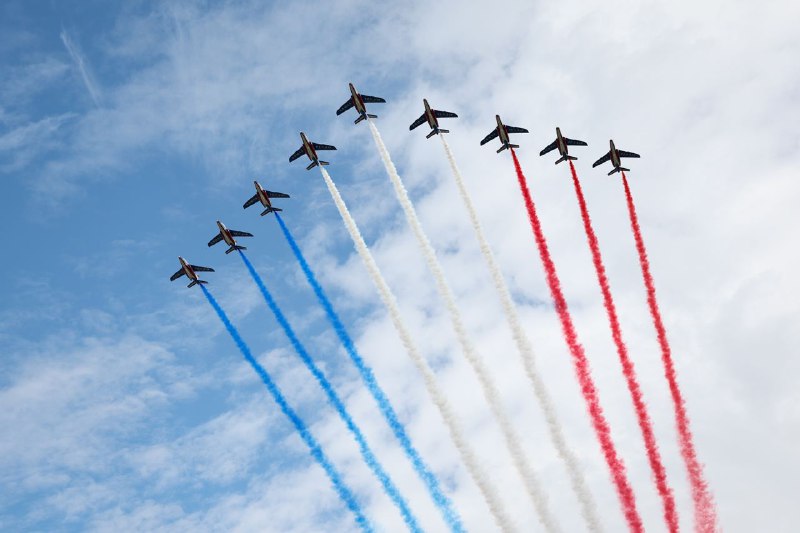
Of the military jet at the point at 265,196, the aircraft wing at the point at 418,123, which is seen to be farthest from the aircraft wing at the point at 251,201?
the aircraft wing at the point at 418,123

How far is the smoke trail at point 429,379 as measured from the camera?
63.5m

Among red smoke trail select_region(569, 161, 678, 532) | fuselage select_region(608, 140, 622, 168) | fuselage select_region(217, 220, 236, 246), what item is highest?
fuselage select_region(608, 140, 622, 168)

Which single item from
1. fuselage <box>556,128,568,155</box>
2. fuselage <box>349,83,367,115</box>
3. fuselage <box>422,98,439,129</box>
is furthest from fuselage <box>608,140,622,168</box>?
fuselage <box>349,83,367,115</box>

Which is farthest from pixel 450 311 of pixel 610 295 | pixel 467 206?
pixel 610 295

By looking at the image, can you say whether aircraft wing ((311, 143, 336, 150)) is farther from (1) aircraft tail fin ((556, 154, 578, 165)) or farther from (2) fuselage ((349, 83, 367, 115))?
(1) aircraft tail fin ((556, 154, 578, 165))

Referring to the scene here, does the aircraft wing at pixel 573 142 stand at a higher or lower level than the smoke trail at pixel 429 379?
higher

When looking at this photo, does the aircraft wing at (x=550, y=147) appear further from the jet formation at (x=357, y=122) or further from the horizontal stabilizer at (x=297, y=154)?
the horizontal stabilizer at (x=297, y=154)

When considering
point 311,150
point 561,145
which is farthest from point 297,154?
point 561,145

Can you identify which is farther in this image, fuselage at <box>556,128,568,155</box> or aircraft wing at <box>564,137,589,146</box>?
aircraft wing at <box>564,137,589,146</box>

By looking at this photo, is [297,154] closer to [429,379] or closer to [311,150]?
[311,150]

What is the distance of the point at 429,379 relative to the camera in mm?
67875

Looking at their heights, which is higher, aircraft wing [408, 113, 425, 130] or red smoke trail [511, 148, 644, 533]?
aircraft wing [408, 113, 425, 130]

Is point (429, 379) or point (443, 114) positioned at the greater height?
point (443, 114)

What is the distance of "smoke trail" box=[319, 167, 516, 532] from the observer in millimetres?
63500
